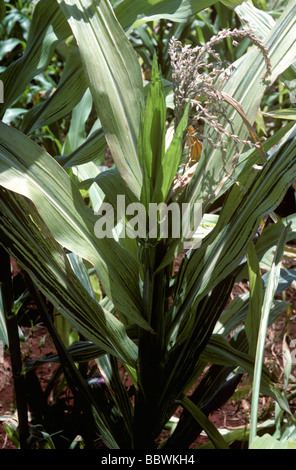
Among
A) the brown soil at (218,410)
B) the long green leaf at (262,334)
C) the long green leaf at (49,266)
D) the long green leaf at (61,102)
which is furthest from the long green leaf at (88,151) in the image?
the brown soil at (218,410)

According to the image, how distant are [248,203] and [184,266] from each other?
0.10 metres

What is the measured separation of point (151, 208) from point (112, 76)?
0.15 m

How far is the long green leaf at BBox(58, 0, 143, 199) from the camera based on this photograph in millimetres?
588

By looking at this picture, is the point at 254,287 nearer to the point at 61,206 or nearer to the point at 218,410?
the point at 61,206

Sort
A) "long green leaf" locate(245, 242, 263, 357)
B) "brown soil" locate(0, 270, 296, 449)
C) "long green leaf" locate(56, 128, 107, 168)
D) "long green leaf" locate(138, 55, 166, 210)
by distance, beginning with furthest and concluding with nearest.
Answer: "brown soil" locate(0, 270, 296, 449) < "long green leaf" locate(56, 128, 107, 168) < "long green leaf" locate(245, 242, 263, 357) < "long green leaf" locate(138, 55, 166, 210)

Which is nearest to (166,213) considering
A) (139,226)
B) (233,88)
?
(139,226)

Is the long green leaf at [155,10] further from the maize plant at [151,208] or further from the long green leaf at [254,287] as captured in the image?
the long green leaf at [254,287]

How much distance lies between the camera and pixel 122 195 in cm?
64

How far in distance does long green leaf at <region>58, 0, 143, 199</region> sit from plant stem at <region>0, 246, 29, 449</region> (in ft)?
0.67

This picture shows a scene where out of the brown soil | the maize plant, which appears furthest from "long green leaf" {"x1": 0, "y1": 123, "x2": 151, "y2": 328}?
the brown soil

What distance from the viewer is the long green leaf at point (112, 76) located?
1.93 feet

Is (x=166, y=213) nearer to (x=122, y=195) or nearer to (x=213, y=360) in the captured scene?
(x=122, y=195)

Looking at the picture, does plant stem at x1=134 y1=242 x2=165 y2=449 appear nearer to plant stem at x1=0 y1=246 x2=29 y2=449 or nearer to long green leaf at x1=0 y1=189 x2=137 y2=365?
long green leaf at x1=0 y1=189 x2=137 y2=365

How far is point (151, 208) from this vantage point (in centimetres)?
58
